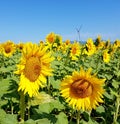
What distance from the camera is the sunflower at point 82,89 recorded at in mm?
3295

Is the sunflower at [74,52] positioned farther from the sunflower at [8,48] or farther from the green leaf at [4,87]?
the green leaf at [4,87]

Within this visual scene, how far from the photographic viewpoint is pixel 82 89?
336cm

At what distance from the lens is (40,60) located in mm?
3217

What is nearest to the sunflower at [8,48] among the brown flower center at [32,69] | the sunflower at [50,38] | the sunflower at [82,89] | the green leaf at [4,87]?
the sunflower at [50,38]

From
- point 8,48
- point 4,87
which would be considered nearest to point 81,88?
point 4,87

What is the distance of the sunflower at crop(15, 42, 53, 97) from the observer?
10.0ft

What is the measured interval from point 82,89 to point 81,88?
3cm

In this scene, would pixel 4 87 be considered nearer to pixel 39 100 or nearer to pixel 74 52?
pixel 39 100

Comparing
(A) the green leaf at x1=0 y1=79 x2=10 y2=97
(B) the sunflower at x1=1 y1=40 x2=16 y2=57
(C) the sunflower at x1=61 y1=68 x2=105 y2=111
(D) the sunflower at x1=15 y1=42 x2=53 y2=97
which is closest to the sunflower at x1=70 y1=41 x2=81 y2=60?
(B) the sunflower at x1=1 y1=40 x2=16 y2=57

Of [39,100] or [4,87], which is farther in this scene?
[39,100]

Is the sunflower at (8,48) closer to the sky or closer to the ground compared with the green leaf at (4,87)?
closer to the sky

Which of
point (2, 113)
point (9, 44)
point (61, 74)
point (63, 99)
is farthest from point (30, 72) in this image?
point (9, 44)

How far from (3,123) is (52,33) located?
18.9ft

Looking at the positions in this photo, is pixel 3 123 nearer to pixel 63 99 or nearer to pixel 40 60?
pixel 40 60
